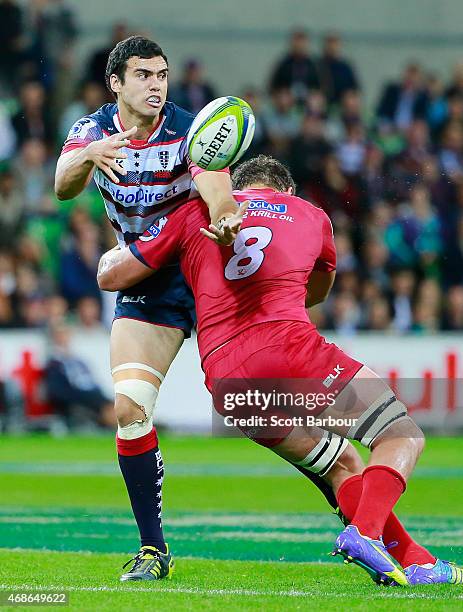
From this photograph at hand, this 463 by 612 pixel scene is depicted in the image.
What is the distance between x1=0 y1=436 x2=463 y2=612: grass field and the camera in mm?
5309

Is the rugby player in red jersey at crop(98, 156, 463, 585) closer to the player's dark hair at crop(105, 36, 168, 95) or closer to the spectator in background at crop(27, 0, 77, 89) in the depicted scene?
the player's dark hair at crop(105, 36, 168, 95)

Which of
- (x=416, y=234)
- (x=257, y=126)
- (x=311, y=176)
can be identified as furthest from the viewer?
(x=257, y=126)

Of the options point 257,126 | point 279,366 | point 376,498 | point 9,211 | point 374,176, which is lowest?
point 9,211

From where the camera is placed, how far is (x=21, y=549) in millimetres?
7051

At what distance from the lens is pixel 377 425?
5.46m

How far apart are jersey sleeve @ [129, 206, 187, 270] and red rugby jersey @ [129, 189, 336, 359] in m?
0.07

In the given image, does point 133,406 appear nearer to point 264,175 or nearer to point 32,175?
point 264,175

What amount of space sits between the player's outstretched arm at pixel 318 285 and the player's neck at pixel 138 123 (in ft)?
3.55

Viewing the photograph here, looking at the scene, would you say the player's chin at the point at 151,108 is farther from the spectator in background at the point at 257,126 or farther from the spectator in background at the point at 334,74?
the spectator in background at the point at 334,74

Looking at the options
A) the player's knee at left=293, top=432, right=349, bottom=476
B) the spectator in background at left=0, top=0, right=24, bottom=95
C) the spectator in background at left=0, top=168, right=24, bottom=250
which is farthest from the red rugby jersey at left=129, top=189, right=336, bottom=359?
the spectator in background at left=0, top=0, right=24, bottom=95

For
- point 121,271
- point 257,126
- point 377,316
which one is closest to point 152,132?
point 121,271

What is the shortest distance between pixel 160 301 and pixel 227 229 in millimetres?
1075

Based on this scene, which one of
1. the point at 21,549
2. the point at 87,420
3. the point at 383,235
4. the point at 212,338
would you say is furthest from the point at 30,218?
the point at 212,338

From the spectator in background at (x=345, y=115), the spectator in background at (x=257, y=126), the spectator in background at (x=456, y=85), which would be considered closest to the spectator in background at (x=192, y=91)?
the spectator in background at (x=257, y=126)
